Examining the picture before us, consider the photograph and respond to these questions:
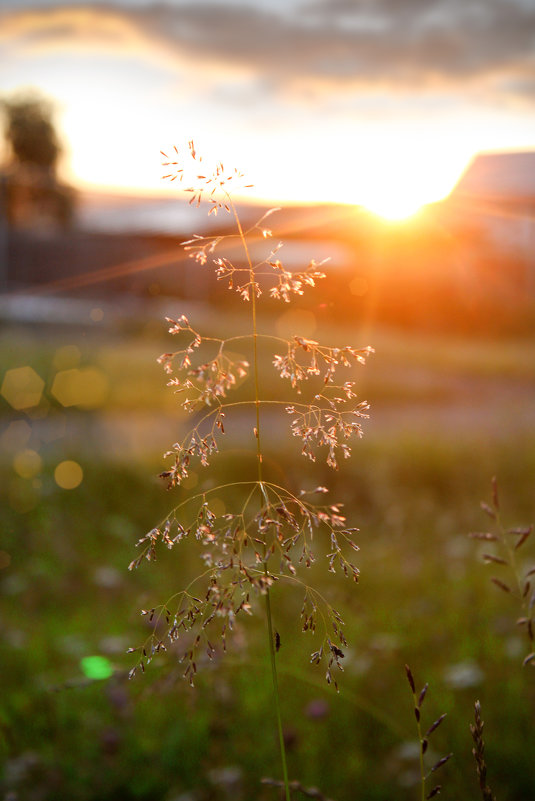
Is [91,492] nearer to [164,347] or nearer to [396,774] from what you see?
[396,774]

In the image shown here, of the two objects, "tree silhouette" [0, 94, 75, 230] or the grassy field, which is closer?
the grassy field

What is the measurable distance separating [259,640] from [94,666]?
2.14 feet

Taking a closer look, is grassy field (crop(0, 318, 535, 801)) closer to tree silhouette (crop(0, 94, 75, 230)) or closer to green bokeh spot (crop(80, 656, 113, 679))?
green bokeh spot (crop(80, 656, 113, 679))

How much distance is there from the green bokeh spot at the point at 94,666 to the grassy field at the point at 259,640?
1 centimetres

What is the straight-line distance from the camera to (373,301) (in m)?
15.0

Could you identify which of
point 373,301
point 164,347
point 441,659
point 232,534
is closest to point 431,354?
point 373,301

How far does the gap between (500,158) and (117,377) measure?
18.2ft

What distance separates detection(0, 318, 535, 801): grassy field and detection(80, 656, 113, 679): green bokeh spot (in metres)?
0.01

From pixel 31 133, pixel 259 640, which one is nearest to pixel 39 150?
pixel 31 133

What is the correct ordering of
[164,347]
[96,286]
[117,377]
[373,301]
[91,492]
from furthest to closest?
1. [96,286]
2. [373,301]
3. [164,347]
4. [117,377]
5. [91,492]

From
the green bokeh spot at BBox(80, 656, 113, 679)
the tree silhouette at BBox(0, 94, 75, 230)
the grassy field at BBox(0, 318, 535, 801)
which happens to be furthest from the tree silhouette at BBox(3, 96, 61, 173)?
the green bokeh spot at BBox(80, 656, 113, 679)

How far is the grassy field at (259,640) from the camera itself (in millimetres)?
2076

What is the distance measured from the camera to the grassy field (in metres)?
2.08

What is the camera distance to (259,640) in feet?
9.31
